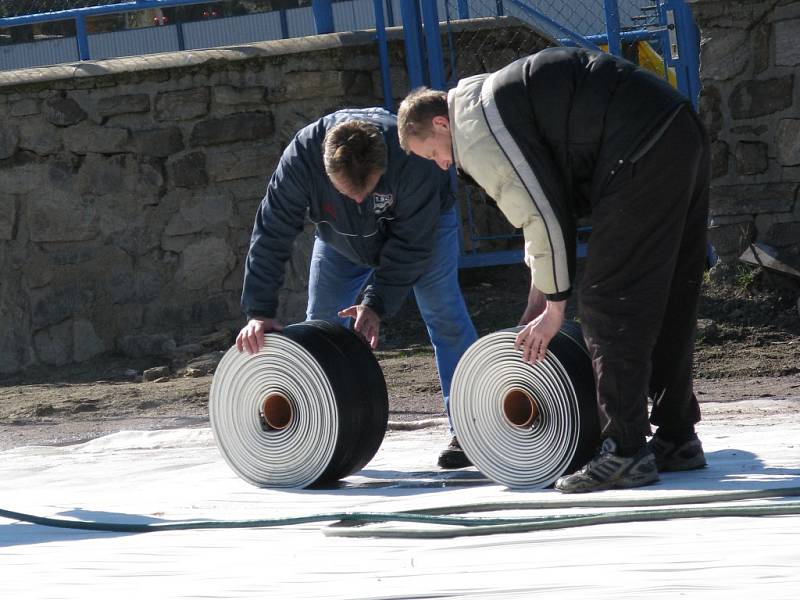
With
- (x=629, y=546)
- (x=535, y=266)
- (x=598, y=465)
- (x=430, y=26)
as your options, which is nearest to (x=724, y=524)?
(x=629, y=546)

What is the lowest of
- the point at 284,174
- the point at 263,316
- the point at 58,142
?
the point at 263,316

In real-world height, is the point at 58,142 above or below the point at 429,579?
above

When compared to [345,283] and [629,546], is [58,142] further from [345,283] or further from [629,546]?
[629,546]

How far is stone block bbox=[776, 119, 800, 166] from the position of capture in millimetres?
7492

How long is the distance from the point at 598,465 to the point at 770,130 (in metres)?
4.22

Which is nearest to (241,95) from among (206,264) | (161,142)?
(161,142)

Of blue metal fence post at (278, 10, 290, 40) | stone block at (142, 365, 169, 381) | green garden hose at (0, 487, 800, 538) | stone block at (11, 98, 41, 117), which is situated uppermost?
blue metal fence post at (278, 10, 290, 40)

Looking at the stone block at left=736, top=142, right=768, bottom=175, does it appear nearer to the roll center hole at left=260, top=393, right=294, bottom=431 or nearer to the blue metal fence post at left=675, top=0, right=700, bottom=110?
the blue metal fence post at left=675, top=0, right=700, bottom=110

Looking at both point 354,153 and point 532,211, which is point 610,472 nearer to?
point 532,211

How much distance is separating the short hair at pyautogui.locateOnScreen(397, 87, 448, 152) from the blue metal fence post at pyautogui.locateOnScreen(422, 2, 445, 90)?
15.1 feet

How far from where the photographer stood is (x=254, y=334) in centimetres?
473

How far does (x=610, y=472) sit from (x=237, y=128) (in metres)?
5.28

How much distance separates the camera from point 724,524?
130 inches

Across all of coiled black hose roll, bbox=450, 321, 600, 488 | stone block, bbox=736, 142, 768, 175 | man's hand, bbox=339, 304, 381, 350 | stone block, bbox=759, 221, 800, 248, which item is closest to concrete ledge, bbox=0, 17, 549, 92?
stone block, bbox=736, 142, 768, 175
